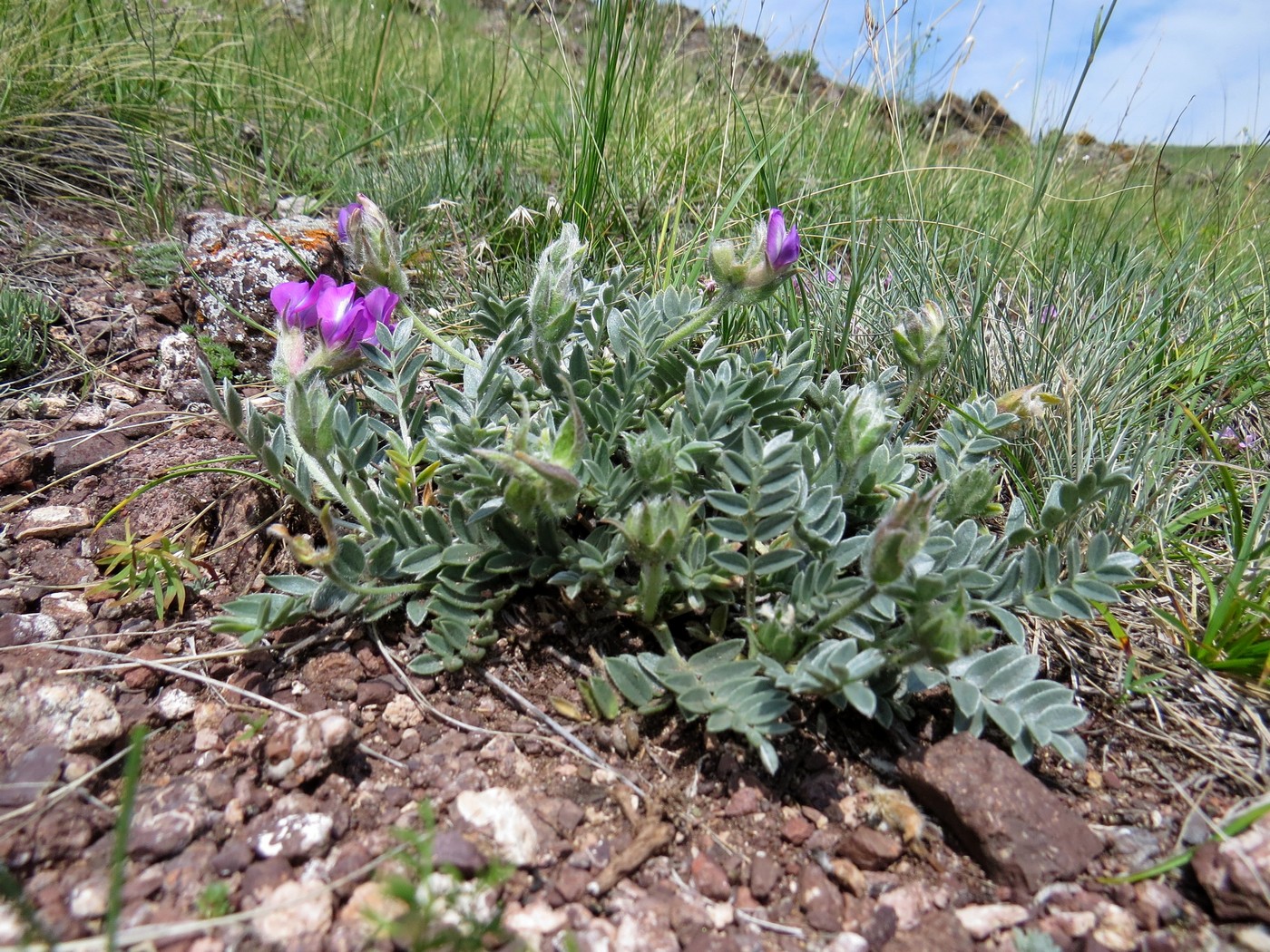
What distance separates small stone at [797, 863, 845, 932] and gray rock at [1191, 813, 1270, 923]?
58 cm

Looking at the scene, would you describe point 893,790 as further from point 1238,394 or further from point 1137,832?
point 1238,394

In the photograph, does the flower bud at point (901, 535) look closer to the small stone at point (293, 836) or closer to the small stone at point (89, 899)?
the small stone at point (293, 836)

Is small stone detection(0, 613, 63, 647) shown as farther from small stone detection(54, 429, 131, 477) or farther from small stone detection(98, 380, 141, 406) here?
small stone detection(98, 380, 141, 406)

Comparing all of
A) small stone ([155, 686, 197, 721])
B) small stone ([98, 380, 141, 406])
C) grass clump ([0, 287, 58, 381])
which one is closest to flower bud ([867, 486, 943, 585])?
small stone ([155, 686, 197, 721])

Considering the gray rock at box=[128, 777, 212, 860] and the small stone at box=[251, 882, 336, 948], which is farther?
the gray rock at box=[128, 777, 212, 860]

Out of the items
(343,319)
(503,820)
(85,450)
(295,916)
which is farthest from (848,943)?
(85,450)

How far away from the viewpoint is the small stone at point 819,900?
1336 millimetres

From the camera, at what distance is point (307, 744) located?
148 cm

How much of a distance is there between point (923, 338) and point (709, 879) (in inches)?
52.4

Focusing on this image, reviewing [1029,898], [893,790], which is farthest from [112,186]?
[1029,898]

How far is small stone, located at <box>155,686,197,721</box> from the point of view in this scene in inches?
63.6

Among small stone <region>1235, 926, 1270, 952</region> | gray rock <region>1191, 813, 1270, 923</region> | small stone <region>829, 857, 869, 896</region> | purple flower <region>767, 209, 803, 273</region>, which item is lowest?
small stone <region>829, 857, 869, 896</region>

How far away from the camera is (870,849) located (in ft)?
4.71

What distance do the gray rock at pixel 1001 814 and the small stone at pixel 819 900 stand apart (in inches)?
9.9
